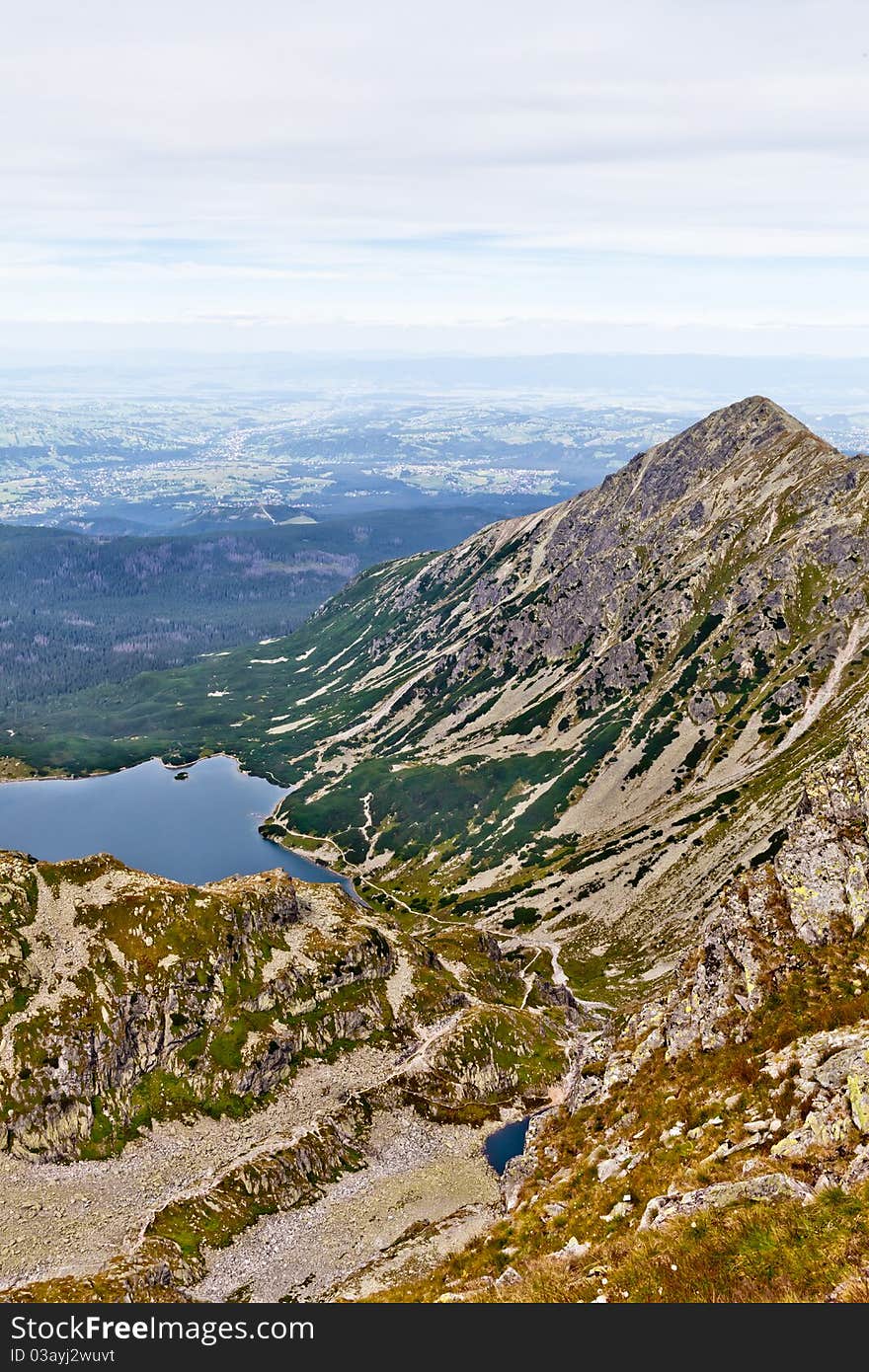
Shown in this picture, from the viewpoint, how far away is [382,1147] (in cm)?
11981

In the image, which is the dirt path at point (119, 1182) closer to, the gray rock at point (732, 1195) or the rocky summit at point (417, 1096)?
the rocky summit at point (417, 1096)

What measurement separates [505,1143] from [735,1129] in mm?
80034

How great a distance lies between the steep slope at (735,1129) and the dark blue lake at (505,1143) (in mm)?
23834

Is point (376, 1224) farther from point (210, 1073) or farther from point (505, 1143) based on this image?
point (210, 1073)

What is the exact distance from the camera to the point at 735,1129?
55969mm

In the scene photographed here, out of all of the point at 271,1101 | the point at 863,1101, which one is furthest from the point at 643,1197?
the point at 271,1101

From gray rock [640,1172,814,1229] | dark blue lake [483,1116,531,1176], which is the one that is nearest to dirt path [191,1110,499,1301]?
dark blue lake [483,1116,531,1176]

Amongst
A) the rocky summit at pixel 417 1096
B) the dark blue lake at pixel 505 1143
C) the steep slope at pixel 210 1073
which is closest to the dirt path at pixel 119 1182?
the steep slope at pixel 210 1073

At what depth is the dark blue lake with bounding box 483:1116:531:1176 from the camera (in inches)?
4737

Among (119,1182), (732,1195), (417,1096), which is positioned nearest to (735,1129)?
(732,1195)
